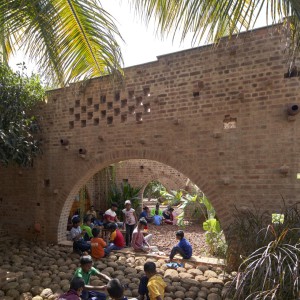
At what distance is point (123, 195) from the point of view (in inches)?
554

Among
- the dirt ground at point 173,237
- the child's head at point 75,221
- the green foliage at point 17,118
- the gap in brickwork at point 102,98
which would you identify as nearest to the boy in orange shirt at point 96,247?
the child's head at point 75,221

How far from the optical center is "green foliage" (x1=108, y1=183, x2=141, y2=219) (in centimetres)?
1377

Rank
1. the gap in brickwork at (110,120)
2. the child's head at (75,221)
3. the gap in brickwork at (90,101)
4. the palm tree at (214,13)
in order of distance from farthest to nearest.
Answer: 1. the gap in brickwork at (90,101)
2. the child's head at (75,221)
3. the gap in brickwork at (110,120)
4. the palm tree at (214,13)

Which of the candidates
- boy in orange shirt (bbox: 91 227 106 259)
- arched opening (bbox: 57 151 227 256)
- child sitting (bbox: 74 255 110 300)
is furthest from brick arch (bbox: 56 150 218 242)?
child sitting (bbox: 74 255 110 300)

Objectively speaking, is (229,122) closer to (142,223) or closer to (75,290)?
(142,223)

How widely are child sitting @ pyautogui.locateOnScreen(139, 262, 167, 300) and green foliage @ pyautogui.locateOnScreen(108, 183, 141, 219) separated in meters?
9.21

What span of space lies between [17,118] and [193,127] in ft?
14.0

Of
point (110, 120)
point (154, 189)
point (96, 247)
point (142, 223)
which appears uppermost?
point (110, 120)

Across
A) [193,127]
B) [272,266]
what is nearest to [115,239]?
[193,127]

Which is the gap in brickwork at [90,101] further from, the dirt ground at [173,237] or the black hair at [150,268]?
the black hair at [150,268]

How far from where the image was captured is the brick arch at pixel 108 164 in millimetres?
6500

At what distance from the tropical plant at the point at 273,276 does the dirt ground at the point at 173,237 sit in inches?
160

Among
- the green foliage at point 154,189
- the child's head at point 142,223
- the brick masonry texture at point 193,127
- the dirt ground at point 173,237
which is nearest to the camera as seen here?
the brick masonry texture at point 193,127

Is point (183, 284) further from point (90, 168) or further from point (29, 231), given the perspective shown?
point (29, 231)
